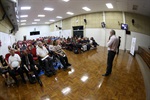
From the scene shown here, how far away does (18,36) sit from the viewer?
61.5ft

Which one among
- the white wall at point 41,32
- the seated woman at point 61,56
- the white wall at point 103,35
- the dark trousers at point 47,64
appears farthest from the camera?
the white wall at point 41,32

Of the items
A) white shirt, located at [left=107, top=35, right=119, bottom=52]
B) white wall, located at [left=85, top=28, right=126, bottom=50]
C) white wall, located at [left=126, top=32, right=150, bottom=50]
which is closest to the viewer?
white shirt, located at [left=107, top=35, right=119, bottom=52]

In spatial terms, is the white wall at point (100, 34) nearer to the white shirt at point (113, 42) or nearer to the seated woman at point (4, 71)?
the white shirt at point (113, 42)

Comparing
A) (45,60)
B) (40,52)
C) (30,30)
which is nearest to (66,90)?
(45,60)

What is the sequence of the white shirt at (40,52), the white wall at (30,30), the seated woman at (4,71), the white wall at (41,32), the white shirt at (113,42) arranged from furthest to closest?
the white wall at (30,30) < the white wall at (41,32) < the white shirt at (40,52) < the white shirt at (113,42) < the seated woman at (4,71)

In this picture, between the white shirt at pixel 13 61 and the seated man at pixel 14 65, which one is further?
the white shirt at pixel 13 61

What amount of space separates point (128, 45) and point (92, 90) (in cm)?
791

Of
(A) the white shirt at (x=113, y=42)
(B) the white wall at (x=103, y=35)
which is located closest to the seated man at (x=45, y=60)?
(A) the white shirt at (x=113, y=42)

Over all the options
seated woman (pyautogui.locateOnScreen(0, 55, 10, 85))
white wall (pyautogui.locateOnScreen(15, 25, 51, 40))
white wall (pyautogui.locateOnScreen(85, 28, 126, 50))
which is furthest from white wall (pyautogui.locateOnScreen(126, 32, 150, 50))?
white wall (pyautogui.locateOnScreen(15, 25, 51, 40))

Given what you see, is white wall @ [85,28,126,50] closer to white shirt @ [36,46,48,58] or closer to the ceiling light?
white shirt @ [36,46,48,58]

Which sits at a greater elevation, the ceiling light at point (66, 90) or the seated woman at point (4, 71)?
the seated woman at point (4, 71)

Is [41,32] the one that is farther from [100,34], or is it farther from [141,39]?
[141,39]

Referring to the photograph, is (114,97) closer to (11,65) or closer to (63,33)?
(11,65)

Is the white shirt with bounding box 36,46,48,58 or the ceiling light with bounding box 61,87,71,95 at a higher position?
the white shirt with bounding box 36,46,48,58
